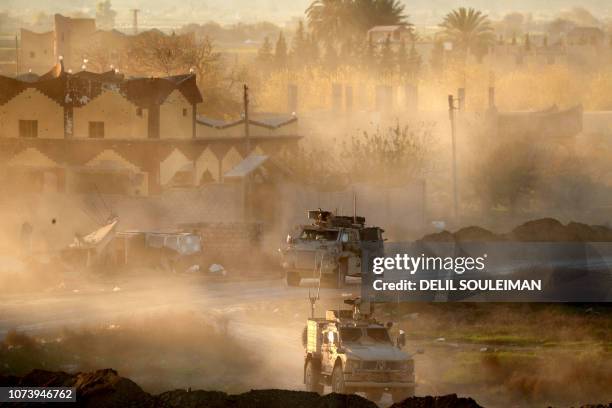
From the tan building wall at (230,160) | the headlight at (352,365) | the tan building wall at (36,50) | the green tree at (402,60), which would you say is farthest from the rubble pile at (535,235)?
the green tree at (402,60)

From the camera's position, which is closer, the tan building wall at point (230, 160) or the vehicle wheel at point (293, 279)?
the vehicle wheel at point (293, 279)

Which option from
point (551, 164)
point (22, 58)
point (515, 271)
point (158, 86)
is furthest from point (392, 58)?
point (515, 271)

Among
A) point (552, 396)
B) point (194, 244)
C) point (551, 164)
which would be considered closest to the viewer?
point (552, 396)

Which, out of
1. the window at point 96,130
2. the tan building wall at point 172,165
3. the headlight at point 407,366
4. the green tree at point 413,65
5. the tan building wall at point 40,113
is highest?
the green tree at point 413,65

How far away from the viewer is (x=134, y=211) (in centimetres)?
6931

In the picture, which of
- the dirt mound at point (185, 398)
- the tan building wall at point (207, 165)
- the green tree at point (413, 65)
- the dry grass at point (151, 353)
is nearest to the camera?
the dirt mound at point (185, 398)

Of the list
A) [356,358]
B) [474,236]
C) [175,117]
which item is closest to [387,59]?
[175,117]

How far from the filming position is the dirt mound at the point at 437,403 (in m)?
29.1

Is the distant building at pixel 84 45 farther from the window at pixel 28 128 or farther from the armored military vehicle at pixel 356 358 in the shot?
the armored military vehicle at pixel 356 358

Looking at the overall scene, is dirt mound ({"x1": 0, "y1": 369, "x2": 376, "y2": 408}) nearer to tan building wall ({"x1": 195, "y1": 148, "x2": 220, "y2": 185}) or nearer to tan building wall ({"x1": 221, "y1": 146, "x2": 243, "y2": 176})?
tan building wall ({"x1": 195, "y1": 148, "x2": 220, "y2": 185})

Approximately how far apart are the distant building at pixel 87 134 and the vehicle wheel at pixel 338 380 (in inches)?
1986

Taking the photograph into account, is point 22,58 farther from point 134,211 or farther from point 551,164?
point 134,211

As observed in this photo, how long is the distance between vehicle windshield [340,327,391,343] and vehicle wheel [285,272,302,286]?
70.2 ft

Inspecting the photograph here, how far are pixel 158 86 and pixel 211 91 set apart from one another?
48061mm
